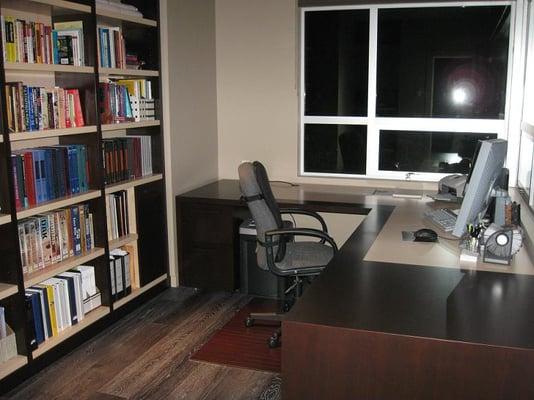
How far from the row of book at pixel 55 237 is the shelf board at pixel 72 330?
0.42 meters

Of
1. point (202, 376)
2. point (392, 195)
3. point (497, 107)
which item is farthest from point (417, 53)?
point (202, 376)

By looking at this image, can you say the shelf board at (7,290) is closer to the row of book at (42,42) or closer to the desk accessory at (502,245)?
the row of book at (42,42)

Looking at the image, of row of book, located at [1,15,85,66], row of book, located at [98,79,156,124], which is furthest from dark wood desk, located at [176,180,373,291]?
row of book, located at [1,15,85,66]

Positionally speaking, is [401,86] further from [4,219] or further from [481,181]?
[4,219]

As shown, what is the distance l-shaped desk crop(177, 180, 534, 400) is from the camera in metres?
1.62

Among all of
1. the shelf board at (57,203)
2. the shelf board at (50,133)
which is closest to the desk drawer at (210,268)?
the shelf board at (57,203)

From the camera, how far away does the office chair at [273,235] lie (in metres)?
3.13

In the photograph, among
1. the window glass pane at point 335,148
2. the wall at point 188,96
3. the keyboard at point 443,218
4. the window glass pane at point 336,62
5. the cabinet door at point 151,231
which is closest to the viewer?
the keyboard at point 443,218

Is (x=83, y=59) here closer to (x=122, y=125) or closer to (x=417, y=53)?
(x=122, y=125)

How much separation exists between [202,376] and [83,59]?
198 centimetres

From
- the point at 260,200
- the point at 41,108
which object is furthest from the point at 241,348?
the point at 41,108

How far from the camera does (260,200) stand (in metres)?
3.15

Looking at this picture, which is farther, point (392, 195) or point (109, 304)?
point (392, 195)

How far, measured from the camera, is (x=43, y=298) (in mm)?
3092
